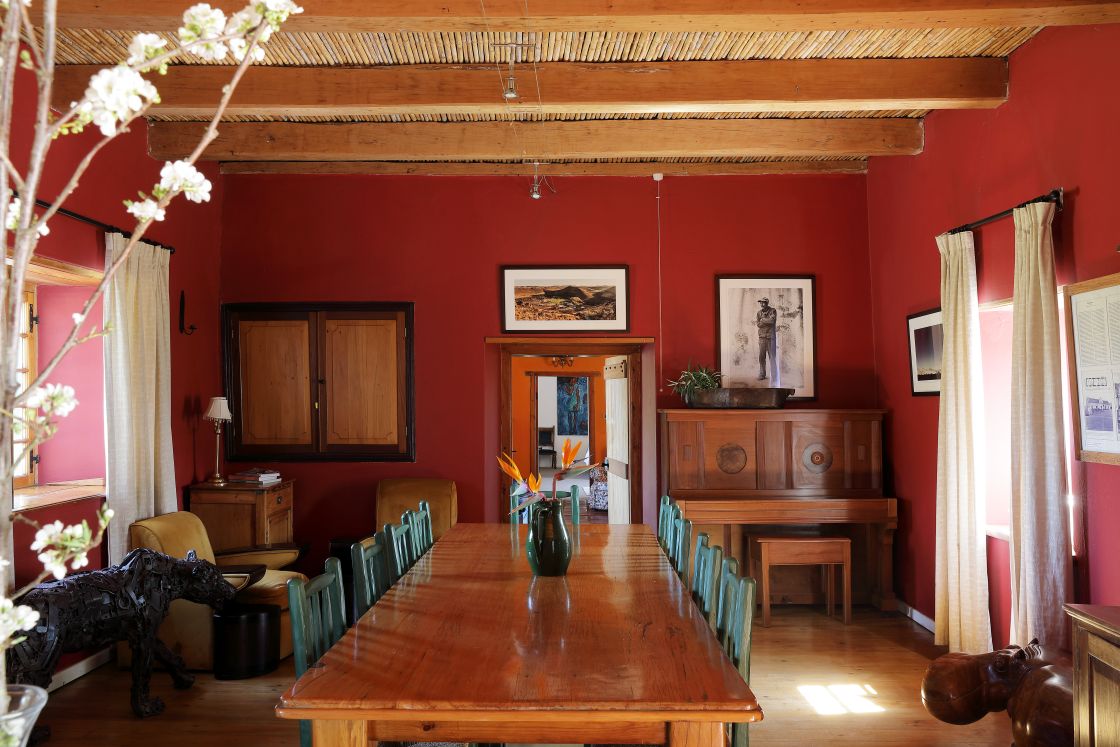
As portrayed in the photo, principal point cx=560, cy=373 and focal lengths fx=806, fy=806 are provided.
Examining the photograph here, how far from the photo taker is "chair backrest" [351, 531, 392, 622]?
2873mm

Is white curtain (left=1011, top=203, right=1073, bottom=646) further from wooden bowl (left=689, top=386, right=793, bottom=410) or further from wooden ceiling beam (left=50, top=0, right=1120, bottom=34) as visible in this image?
wooden bowl (left=689, top=386, right=793, bottom=410)

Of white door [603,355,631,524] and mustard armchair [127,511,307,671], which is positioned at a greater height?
white door [603,355,631,524]

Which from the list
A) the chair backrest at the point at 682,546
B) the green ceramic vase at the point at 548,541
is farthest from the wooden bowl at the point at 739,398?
the green ceramic vase at the point at 548,541

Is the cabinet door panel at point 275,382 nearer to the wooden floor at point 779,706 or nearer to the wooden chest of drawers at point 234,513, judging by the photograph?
the wooden chest of drawers at point 234,513

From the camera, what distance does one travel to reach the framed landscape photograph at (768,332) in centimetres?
626

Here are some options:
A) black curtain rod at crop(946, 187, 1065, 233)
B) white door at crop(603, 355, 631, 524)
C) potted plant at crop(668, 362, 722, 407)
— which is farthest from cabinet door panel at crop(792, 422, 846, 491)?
black curtain rod at crop(946, 187, 1065, 233)

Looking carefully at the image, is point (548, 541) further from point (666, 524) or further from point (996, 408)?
point (996, 408)

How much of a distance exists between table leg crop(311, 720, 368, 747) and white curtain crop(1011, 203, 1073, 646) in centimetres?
325

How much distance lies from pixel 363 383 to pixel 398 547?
2.96m

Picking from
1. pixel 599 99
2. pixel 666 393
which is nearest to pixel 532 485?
pixel 599 99

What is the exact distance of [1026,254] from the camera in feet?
12.9

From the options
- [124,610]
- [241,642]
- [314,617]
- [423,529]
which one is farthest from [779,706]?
[124,610]

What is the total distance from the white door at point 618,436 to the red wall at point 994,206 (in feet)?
6.62

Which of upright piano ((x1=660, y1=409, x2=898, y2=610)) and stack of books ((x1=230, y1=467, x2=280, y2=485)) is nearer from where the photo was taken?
stack of books ((x1=230, y1=467, x2=280, y2=485))
